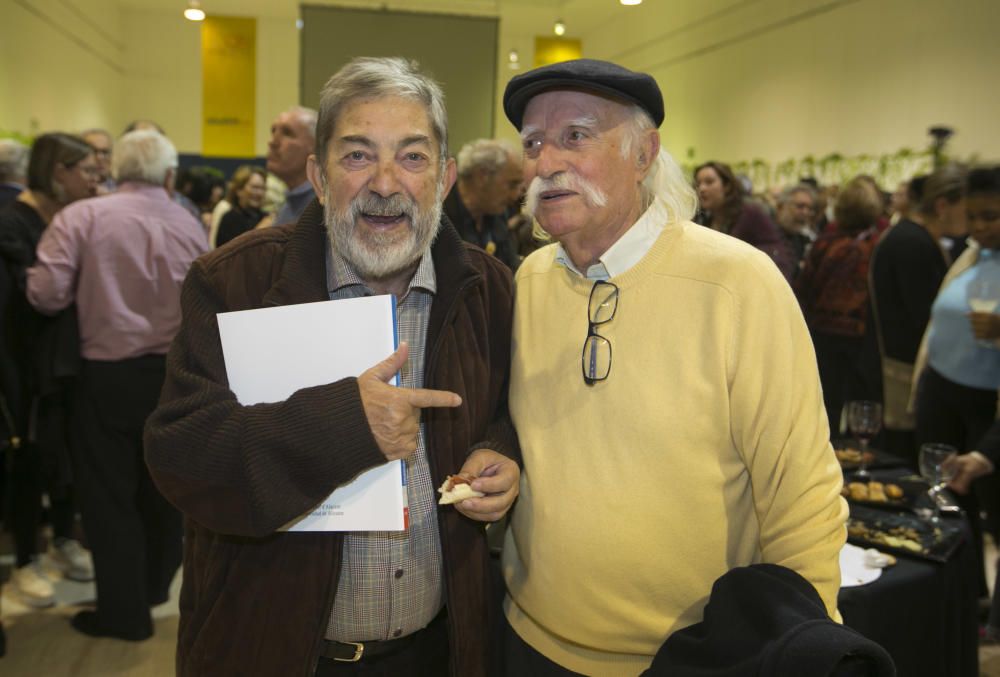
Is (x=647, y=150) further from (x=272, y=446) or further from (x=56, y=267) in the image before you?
(x=56, y=267)

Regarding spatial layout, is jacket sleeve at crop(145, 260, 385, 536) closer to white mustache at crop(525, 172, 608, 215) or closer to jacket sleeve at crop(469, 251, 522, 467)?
jacket sleeve at crop(469, 251, 522, 467)

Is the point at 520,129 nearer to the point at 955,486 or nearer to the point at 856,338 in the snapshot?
the point at 955,486

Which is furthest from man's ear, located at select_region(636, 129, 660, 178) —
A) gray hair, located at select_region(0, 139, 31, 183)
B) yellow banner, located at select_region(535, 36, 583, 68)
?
yellow banner, located at select_region(535, 36, 583, 68)

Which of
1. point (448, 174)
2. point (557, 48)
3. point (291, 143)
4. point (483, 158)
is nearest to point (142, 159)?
point (291, 143)

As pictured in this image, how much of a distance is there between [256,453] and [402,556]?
42 cm

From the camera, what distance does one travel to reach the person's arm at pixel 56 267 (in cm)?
320

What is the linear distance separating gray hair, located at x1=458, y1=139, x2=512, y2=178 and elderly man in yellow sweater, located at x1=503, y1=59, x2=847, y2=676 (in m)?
2.54

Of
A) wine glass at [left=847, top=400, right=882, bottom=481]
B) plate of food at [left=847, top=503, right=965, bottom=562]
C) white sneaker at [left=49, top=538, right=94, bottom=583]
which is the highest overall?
wine glass at [left=847, top=400, right=882, bottom=481]

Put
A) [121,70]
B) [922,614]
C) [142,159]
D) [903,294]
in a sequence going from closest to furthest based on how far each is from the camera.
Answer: [922,614], [142,159], [903,294], [121,70]

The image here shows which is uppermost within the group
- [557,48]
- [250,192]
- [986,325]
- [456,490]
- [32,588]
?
[557,48]

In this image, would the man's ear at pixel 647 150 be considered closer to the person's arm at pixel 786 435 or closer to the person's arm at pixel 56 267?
the person's arm at pixel 786 435

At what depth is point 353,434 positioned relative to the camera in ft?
4.11

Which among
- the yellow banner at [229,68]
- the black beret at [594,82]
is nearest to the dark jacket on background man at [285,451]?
the black beret at [594,82]

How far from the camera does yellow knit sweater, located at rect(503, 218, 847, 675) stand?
137 centimetres
